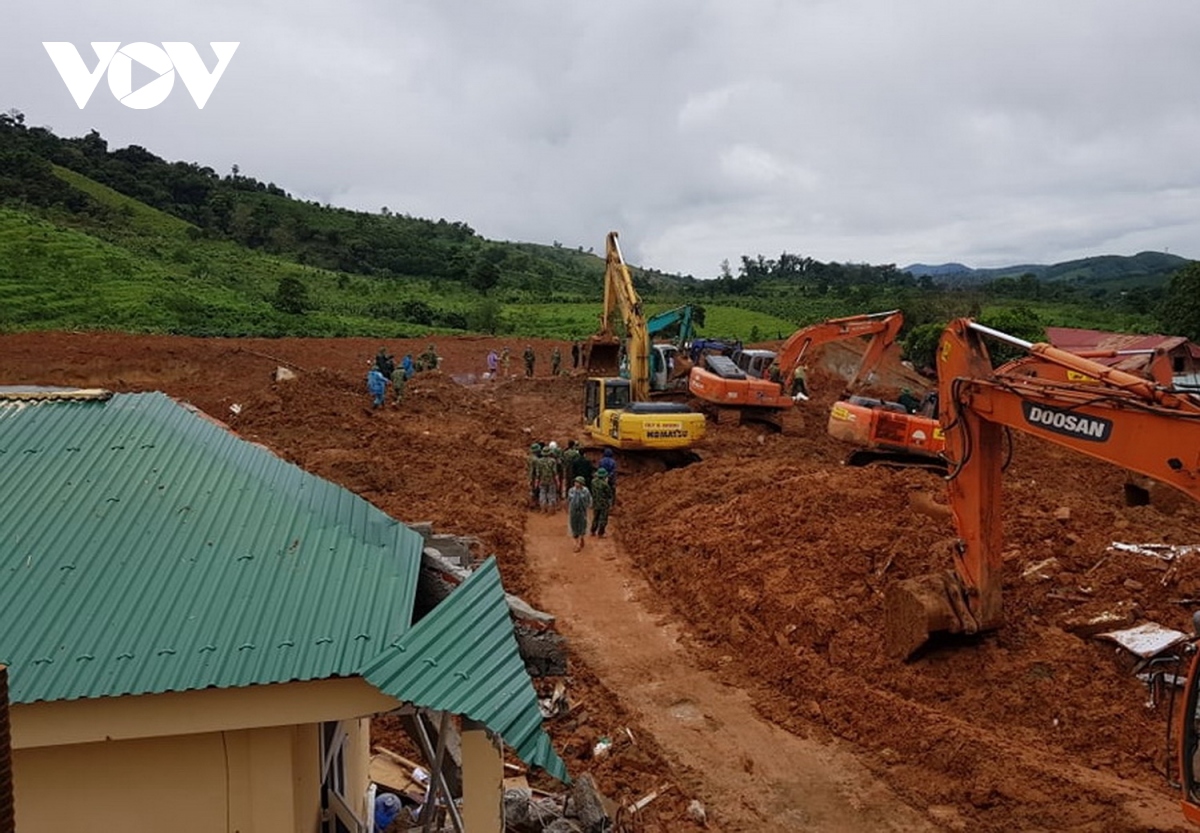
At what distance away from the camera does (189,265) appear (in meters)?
49.6

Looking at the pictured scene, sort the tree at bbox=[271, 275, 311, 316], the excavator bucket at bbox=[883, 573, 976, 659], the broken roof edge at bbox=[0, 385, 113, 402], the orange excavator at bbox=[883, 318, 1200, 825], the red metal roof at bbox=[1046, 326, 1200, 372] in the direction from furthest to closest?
1. the tree at bbox=[271, 275, 311, 316]
2. the red metal roof at bbox=[1046, 326, 1200, 372]
3. the excavator bucket at bbox=[883, 573, 976, 659]
4. the orange excavator at bbox=[883, 318, 1200, 825]
5. the broken roof edge at bbox=[0, 385, 113, 402]

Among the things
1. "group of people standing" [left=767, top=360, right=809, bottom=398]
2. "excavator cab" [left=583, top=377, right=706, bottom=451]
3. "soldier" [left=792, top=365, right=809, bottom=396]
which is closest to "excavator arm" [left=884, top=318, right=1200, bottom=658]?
"excavator cab" [left=583, top=377, right=706, bottom=451]

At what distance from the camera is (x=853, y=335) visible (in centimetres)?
2306

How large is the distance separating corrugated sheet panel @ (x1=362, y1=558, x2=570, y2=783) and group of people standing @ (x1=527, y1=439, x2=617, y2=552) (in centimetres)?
969

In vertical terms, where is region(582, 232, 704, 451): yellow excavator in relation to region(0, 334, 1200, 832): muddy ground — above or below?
above

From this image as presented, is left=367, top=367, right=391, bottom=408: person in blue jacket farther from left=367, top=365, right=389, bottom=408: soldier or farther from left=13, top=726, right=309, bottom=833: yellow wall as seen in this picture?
left=13, top=726, right=309, bottom=833: yellow wall

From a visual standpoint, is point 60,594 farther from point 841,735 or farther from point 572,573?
point 572,573

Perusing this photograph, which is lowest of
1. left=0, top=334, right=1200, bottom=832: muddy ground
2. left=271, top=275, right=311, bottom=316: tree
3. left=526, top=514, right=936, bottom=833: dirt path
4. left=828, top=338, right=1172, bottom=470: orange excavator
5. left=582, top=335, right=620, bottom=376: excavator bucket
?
left=526, top=514, right=936, bottom=833: dirt path

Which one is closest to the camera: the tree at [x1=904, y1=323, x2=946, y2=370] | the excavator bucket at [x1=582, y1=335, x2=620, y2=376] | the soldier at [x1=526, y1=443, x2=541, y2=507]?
the soldier at [x1=526, y1=443, x2=541, y2=507]

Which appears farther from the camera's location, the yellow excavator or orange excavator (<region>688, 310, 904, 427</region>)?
orange excavator (<region>688, 310, 904, 427</region>)

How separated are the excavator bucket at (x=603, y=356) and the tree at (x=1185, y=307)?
28877 millimetres

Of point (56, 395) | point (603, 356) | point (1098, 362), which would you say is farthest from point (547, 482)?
point (603, 356)

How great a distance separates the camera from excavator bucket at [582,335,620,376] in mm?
29234

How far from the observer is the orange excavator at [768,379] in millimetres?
21828
